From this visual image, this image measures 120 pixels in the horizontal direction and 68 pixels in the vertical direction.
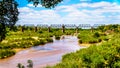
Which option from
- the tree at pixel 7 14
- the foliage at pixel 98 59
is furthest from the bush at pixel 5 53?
the tree at pixel 7 14

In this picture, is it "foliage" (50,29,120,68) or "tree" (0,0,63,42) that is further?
"foliage" (50,29,120,68)

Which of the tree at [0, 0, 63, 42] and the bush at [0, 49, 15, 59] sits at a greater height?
the tree at [0, 0, 63, 42]

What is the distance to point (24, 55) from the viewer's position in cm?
3156

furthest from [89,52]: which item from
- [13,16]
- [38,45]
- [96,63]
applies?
[38,45]

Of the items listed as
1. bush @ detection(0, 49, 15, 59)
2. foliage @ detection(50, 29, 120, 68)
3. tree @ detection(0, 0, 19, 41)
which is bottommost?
bush @ detection(0, 49, 15, 59)

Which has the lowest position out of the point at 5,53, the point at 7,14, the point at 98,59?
the point at 5,53

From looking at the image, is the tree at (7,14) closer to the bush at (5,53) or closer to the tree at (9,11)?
the tree at (9,11)

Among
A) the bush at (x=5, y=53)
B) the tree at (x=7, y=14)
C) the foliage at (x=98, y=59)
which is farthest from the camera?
the bush at (x=5, y=53)

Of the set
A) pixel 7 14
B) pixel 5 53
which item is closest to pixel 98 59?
pixel 7 14

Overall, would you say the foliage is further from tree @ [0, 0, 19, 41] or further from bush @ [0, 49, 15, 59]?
bush @ [0, 49, 15, 59]

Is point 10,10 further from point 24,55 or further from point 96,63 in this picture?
point 24,55

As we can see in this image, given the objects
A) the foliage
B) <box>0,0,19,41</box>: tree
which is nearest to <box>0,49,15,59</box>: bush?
the foliage

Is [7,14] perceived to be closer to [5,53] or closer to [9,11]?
[9,11]

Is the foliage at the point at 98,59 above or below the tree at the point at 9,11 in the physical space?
below
